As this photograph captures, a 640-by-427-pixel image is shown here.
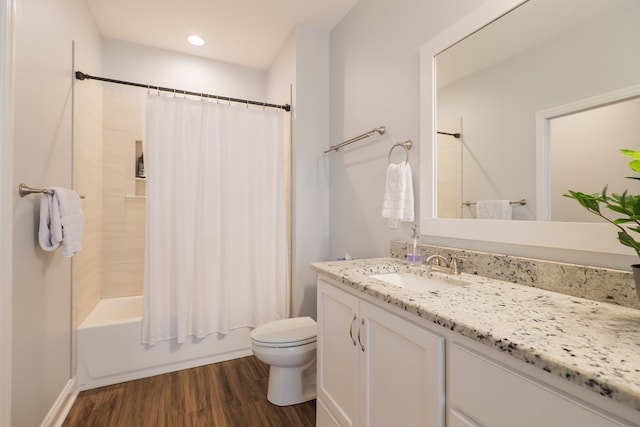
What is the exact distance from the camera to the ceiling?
2129 mm

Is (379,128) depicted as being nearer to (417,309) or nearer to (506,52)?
(506,52)

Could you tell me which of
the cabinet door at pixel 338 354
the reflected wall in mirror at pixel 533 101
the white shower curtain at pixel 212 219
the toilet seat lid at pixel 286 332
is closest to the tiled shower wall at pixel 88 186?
the white shower curtain at pixel 212 219

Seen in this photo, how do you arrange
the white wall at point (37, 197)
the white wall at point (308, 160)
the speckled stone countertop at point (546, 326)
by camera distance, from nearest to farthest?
the speckled stone countertop at point (546, 326), the white wall at point (37, 197), the white wall at point (308, 160)

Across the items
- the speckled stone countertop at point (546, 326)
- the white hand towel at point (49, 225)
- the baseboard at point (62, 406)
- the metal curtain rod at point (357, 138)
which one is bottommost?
the baseboard at point (62, 406)

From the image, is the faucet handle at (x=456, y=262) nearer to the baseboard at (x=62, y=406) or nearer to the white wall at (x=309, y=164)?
the white wall at (x=309, y=164)

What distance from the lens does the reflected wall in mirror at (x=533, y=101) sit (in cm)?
88

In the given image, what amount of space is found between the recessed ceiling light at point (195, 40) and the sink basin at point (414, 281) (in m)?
2.57

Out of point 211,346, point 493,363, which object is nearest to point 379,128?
point 493,363

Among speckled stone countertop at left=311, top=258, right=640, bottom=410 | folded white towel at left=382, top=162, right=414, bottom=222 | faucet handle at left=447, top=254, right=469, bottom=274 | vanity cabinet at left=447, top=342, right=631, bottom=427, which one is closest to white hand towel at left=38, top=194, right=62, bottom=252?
speckled stone countertop at left=311, top=258, right=640, bottom=410

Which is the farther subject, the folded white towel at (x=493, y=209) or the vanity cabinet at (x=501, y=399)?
the folded white towel at (x=493, y=209)

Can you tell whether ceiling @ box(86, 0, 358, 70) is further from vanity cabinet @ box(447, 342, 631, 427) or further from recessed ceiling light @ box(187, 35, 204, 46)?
vanity cabinet @ box(447, 342, 631, 427)

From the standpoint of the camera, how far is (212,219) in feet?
7.09

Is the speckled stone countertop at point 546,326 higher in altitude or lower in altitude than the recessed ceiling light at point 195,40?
lower

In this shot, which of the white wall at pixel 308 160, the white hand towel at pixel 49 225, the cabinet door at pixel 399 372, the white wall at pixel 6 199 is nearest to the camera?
the cabinet door at pixel 399 372
